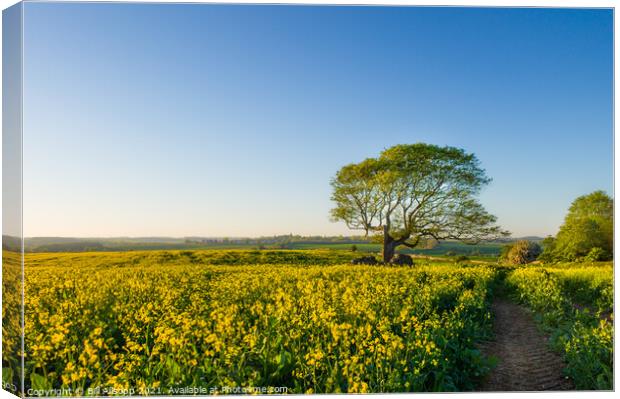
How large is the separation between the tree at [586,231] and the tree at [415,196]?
32.3 inches

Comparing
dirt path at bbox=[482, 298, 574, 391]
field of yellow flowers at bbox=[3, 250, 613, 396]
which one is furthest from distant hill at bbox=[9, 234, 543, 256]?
dirt path at bbox=[482, 298, 574, 391]

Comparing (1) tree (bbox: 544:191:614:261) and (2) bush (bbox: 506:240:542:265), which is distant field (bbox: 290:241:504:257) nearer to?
(2) bush (bbox: 506:240:542:265)

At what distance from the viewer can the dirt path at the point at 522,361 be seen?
586cm

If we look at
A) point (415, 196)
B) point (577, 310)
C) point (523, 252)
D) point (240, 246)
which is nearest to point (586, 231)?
point (523, 252)

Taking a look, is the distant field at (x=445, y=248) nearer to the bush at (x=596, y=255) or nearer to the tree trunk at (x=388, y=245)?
the tree trunk at (x=388, y=245)

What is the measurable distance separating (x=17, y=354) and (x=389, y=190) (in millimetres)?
4619

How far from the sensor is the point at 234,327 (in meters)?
5.50

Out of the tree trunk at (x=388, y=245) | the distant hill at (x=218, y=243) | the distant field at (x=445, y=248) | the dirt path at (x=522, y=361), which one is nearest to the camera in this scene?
the distant hill at (x=218, y=243)

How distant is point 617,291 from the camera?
6.45 meters

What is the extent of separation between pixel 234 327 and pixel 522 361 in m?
3.52

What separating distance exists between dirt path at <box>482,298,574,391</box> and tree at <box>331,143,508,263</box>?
1440 mm

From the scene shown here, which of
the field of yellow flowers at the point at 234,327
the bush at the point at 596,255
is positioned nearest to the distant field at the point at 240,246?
the field of yellow flowers at the point at 234,327

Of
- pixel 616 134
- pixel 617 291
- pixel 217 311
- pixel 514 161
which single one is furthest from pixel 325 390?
pixel 616 134

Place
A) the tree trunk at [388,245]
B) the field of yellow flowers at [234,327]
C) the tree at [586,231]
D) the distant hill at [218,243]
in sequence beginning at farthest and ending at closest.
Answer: the tree trunk at [388,245] < the tree at [586,231] < the distant hill at [218,243] < the field of yellow flowers at [234,327]
